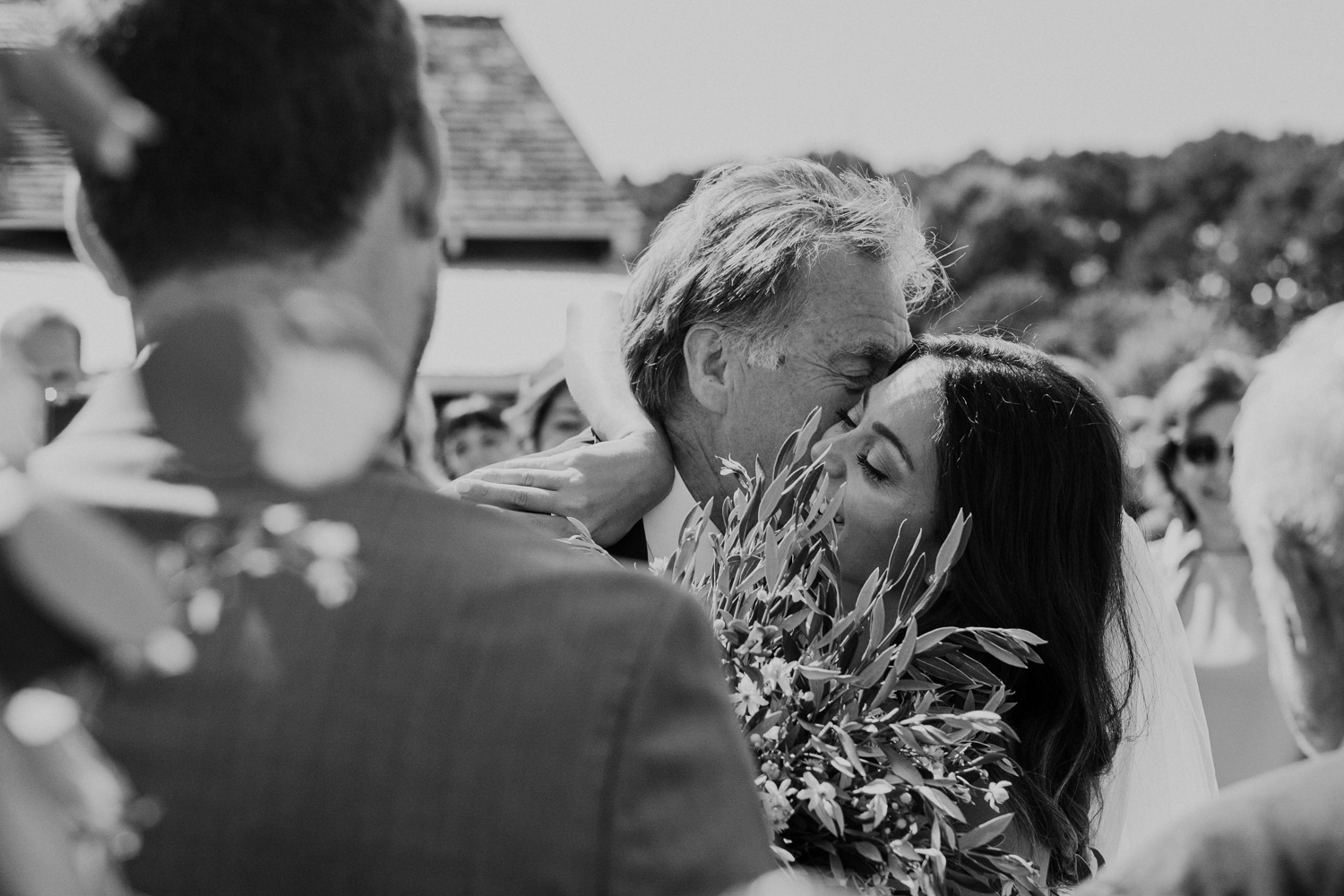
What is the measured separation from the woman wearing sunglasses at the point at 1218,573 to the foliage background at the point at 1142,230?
4184 cm

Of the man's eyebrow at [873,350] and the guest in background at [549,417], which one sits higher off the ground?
the man's eyebrow at [873,350]

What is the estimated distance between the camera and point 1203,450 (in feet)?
18.5

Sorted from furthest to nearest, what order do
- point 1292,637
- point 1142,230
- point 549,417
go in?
1. point 1142,230
2. point 549,417
3. point 1292,637

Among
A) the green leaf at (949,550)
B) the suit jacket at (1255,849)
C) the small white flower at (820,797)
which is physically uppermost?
the suit jacket at (1255,849)

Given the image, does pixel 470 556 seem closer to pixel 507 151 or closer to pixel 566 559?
pixel 566 559

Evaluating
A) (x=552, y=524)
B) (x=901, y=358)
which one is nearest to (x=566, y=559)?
(x=552, y=524)

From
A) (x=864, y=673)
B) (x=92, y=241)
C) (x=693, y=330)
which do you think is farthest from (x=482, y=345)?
(x=92, y=241)

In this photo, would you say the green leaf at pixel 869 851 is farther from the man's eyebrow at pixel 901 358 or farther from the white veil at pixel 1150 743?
the man's eyebrow at pixel 901 358

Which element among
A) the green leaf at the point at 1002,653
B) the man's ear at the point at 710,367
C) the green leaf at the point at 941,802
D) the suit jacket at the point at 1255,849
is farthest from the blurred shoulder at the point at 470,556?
the man's ear at the point at 710,367

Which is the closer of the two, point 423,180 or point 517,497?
point 423,180

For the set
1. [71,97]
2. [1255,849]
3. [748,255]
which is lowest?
[748,255]

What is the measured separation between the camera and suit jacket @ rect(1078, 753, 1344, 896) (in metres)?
1.19

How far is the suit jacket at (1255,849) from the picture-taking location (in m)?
1.19

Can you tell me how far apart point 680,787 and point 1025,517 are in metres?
1.72
